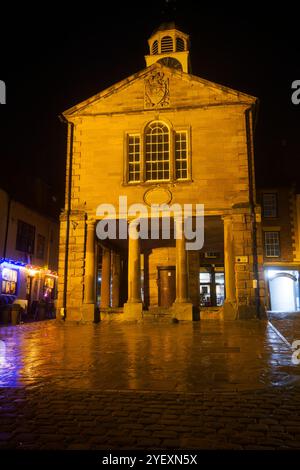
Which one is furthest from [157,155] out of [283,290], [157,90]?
[283,290]

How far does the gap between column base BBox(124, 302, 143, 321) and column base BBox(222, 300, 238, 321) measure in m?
3.73

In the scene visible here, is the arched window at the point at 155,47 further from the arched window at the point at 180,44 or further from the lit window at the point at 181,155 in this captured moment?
the lit window at the point at 181,155

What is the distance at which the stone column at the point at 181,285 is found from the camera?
17.6 metres

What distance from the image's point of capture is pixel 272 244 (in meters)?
31.7

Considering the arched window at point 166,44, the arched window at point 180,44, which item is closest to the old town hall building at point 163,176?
the arched window at point 166,44

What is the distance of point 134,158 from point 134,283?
244 inches

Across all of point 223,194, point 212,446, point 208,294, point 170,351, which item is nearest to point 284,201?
point 208,294

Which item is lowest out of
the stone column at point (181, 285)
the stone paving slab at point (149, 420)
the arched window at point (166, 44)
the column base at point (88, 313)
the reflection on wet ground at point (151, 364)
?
the stone paving slab at point (149, 420)

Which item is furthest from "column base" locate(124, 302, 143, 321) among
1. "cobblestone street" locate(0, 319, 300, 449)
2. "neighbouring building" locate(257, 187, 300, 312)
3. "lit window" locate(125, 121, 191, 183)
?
"neighbouring building" locate(257, 187, 300, 312)

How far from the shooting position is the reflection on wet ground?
5465mm

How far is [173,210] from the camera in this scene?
18.6 metres

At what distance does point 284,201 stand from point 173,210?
1667 cm

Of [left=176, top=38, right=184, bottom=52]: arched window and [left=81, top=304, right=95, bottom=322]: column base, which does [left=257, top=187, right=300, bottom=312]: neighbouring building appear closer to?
[left=176, top=38, right=184, bottom=52]: arched window

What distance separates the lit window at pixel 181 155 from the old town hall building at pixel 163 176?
5 cm
